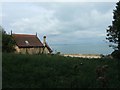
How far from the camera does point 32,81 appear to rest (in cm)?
1092

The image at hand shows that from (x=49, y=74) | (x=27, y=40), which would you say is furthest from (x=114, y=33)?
(x=27, y=40)

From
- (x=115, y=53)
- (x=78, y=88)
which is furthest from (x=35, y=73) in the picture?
(x=115, y=53)

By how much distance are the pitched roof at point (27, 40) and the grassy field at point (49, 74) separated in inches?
1518

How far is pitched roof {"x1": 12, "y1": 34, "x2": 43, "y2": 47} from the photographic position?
5414 centimetres

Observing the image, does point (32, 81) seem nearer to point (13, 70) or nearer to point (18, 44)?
point (13, 70)

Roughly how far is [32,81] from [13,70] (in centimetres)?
181

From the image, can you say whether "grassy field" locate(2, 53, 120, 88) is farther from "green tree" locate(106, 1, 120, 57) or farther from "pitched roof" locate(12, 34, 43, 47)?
"pitched roof" locate(12, 34, 43, 47)

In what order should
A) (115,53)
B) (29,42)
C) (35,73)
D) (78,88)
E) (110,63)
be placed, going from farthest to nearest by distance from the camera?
1. (29,42)
2. (115,53)
3. (110,63)
4. (35,73)
5. (78,88)

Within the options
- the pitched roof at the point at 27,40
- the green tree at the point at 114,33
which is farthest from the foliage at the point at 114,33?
the pitched roof at the point at 27,40

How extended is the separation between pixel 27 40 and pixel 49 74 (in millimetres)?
45404

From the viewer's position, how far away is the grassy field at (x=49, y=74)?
10445mm

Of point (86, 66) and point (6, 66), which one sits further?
point (86, 66)

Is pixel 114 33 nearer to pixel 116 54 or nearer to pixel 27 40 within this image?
pixel 116 54

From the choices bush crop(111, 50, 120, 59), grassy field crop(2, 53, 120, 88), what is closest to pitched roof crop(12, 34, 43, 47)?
bush crop(111, 50, 120, 59)
